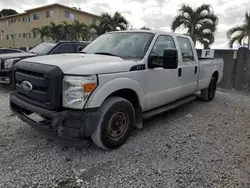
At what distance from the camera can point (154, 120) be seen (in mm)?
4797

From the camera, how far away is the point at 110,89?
3.03 m

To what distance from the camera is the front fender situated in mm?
2836

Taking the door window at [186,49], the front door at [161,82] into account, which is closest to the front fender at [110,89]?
the front door at [161,82]

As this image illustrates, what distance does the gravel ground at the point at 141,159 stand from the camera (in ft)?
8.56

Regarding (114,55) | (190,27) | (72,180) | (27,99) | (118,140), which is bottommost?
(72,180)

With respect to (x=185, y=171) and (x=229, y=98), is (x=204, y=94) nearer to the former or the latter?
(x=229, y=98)

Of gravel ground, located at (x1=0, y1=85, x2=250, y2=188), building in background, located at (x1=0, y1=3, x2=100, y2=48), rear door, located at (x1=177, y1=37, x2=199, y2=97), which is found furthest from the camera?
building in background, located at (x1=0, y1=3, x2=100, y2=48)

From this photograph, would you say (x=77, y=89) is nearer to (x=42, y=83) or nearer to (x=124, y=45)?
(x=42, y=83)

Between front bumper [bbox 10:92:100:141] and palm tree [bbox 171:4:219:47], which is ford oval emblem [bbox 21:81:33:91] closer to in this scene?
front bumper [bbox 10:92:100:141]

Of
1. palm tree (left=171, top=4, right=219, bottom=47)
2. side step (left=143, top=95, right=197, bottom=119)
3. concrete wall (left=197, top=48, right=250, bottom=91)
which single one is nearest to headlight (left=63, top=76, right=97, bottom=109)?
side step (left=143, top=95, right=197, bottom=119)

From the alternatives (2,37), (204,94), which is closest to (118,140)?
(204,94)

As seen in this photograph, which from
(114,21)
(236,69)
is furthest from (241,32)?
(114,21)

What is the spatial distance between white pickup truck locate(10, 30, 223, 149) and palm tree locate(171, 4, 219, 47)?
437 inches

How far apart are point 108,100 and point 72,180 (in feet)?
3.83
